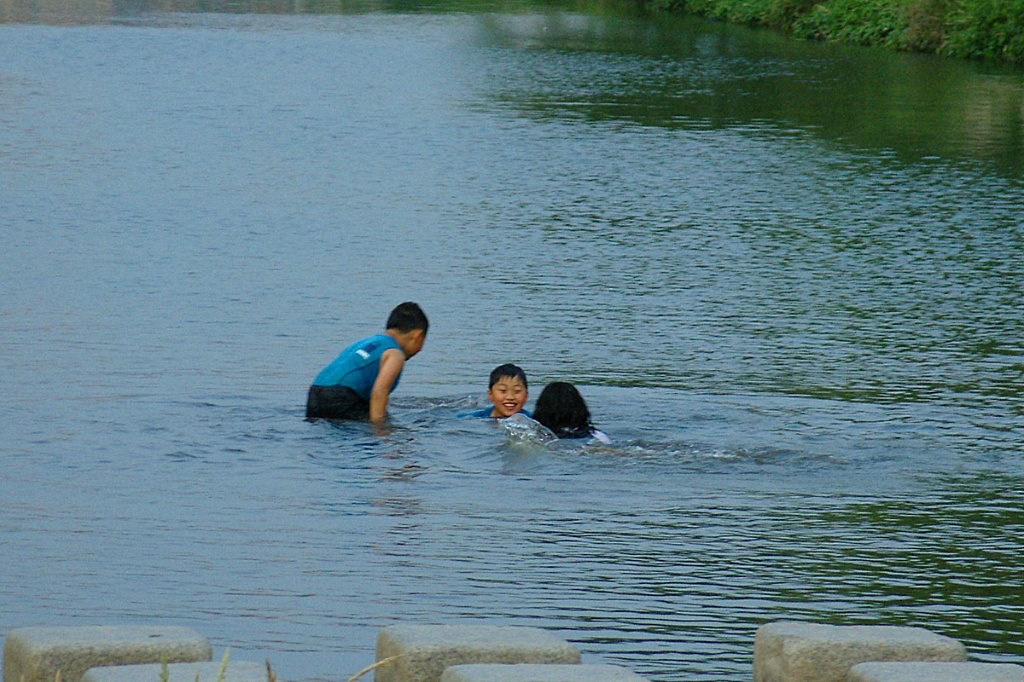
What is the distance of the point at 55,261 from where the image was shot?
677 inches

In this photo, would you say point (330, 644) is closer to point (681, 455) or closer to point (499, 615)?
point (499, 615)

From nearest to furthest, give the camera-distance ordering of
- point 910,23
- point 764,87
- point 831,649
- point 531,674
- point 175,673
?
point 175,673
point 531,674
point 831,649
point 764,87
point 910,23

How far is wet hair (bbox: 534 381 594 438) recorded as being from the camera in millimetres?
11086

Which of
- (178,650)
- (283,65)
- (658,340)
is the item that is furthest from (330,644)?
(283,65)

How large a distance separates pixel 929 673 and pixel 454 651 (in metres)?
1.45

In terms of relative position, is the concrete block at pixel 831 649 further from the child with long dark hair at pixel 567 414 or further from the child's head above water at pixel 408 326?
the child's head above water at pixel 408 326

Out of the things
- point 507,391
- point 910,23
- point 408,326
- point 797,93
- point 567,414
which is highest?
point 910,23

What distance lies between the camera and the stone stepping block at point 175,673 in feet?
17.2

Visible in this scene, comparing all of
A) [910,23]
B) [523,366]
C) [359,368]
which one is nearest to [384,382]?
[359,368]

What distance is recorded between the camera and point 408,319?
1165cm

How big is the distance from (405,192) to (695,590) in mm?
14620

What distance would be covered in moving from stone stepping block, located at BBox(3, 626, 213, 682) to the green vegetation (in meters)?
40.4

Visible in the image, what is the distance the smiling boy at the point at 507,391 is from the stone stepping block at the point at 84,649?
5.54 m

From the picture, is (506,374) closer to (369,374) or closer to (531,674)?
(369,374)
